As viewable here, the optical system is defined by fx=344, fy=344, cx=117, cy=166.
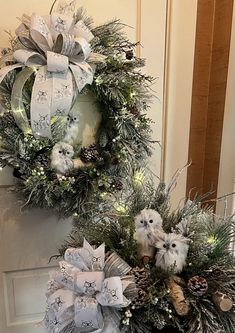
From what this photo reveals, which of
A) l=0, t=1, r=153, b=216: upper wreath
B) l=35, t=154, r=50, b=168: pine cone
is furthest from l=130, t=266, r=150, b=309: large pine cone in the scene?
l=35, t=154, r=50, b=168: pine cone

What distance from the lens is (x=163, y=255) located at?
0.82 metres

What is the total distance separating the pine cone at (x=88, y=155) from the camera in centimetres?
110

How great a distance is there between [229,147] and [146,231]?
535 millimetres

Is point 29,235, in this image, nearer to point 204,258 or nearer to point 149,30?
point 204,258

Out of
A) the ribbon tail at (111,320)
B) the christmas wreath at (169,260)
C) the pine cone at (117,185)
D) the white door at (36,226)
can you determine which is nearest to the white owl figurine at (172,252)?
the christmas wreath at (169,260)

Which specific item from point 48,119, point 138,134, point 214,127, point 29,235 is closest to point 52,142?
point 48,119

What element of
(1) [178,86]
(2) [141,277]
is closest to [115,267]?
(2) [141,277]

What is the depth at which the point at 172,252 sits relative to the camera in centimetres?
81

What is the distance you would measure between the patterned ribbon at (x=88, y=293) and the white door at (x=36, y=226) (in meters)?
0.47

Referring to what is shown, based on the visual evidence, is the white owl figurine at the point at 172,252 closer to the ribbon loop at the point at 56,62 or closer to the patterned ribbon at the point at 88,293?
the patterned ribbon at the point at 88,293

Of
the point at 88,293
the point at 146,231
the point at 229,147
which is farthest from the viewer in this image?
the point at 229,147

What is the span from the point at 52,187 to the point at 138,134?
0.32 metres

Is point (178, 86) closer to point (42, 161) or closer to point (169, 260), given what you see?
point (42, 161)

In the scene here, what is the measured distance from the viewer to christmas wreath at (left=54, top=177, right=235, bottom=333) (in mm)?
757
